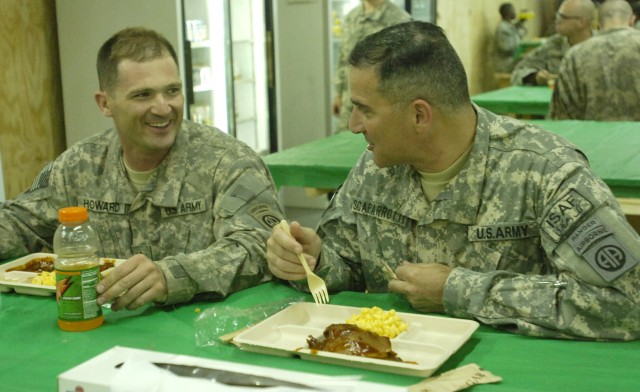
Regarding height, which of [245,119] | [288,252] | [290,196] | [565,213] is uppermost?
[565,213]

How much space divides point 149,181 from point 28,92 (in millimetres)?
2019

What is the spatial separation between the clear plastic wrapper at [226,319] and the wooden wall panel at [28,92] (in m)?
2.50

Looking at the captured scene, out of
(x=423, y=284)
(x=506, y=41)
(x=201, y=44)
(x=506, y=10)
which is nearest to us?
(x=423, y=284)

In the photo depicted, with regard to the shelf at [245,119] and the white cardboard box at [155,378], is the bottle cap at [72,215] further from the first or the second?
the shelf at [245,119]

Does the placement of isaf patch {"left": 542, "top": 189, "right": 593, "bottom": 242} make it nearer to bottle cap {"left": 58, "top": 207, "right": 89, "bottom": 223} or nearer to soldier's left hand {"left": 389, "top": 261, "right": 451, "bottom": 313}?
soldier's left hand {"left": 389, "top": 261, "right": 451, "bottom": 313}

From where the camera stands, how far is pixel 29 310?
1.90m

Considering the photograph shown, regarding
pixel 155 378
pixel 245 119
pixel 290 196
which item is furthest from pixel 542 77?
pixel 155 378

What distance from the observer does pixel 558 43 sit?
717cm

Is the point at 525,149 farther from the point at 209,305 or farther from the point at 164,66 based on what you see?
the point at 164,66

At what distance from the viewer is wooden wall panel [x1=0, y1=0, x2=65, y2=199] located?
12.9 feet

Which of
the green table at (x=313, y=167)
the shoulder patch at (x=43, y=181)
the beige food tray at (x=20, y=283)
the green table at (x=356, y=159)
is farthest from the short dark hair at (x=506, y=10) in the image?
the beige food tray at (x=20, y=283)

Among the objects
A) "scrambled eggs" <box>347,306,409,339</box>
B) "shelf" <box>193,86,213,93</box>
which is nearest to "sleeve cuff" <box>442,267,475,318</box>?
"scrambled eggs" <box>347,306,409,339</box>

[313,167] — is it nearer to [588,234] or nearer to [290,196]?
[588,234]

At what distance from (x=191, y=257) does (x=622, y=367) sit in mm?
1036
